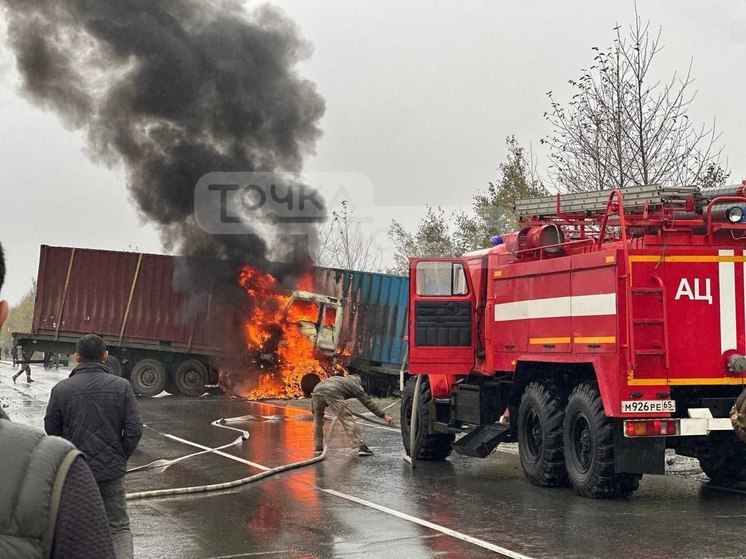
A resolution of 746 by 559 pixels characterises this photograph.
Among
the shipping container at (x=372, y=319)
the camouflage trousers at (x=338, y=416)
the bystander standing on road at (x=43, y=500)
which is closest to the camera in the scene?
the bystander standing on road at (x=43, y=500)

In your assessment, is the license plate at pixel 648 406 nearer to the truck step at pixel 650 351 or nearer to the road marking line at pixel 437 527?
the truck step at pixel 650 351

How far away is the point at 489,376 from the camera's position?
12.7 m

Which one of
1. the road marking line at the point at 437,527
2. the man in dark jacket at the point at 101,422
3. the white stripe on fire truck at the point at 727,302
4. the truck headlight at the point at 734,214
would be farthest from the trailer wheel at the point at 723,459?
the man in dark jacket at the point at 101,422

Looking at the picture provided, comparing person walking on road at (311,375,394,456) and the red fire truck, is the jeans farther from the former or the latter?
person walking on road at (311,375,394,456)

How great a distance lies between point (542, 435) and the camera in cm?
1080

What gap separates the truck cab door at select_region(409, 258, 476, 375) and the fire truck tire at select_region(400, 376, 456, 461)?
0.68m

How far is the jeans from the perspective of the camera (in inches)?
251

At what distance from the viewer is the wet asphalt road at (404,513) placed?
7629 millimetres

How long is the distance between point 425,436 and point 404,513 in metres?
4.32

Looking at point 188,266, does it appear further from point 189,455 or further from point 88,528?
point 88,528

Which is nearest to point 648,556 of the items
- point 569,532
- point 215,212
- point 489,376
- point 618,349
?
point 569,532

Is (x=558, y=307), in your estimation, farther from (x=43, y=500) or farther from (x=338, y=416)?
(x=43, y=500)

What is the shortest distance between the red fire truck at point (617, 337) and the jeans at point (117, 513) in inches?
192

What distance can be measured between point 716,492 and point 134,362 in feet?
69.0
